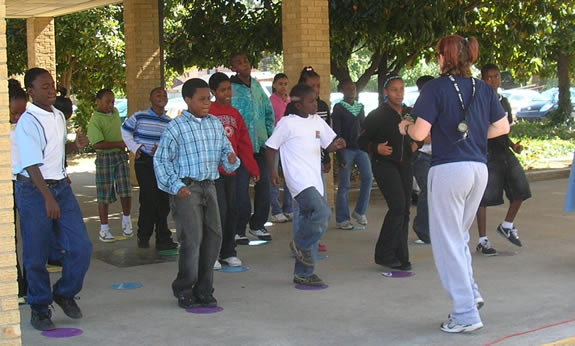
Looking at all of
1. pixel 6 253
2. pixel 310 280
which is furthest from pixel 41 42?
pixel 6 253

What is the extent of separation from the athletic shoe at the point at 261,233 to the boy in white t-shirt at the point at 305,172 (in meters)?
2.28

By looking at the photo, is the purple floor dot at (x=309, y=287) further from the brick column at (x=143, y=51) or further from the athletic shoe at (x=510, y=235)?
the brick column at (x=143, y=51)

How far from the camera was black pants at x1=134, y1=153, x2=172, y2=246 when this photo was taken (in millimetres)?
9297

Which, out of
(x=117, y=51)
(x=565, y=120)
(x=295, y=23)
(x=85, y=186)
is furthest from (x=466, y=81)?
(x=565, y=120)

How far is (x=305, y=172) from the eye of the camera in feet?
24.1

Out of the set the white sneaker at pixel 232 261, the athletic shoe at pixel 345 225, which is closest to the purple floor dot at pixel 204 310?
the white sneaker at pixel 232 261

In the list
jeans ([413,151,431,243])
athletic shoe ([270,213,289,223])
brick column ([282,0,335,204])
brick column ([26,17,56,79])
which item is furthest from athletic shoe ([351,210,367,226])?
brick column ([26,17,56,79])

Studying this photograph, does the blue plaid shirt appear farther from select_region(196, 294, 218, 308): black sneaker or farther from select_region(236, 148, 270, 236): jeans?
select_region(236, 148, 270, 236): jeans

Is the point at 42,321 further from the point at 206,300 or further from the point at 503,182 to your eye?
the point at 503,182

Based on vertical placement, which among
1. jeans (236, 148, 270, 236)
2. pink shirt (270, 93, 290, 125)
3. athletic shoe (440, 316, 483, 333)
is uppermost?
pink shirt (270, 93, 290, 125)

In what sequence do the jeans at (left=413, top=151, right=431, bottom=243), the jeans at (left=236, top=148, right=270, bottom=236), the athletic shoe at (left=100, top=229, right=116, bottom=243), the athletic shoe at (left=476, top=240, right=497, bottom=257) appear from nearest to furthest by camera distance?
the athletic shoe at (left=476, top=240, right=497, bottom=257)
the jeans at (left=236, top=148, right=270, bottom=236)
the jeans at (left=413, top=151, right=431, bottom=243)
the athletic shoe at (left=100, top=229, right=116, bottom=243)

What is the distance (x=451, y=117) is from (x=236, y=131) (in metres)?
2.67

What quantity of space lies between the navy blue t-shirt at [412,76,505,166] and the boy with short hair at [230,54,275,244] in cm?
339

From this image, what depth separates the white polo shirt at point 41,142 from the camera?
19.5 feet
